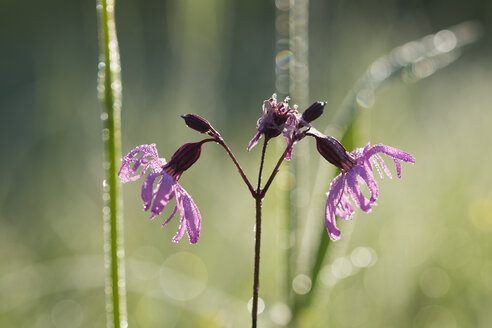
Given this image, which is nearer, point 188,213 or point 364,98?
point 188,213

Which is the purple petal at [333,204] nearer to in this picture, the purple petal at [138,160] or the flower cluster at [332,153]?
the flower cluster at [332,153]

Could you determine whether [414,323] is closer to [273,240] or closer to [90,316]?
[273,240]

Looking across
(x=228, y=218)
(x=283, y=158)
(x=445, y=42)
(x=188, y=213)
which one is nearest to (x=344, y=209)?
(x=283, y=158)

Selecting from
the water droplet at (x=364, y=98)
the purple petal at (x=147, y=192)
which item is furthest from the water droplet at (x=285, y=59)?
the purple petal at (x=147, y=192)

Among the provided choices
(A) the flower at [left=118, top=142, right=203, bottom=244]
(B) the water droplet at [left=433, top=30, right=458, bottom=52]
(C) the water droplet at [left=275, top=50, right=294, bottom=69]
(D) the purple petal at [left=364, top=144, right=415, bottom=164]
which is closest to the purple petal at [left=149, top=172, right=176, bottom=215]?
(A) the flower at [left=118, top=142, right=203, bottom=244]

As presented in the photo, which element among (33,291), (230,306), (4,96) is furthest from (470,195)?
(4,96)

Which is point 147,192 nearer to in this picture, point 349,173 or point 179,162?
point 179,162

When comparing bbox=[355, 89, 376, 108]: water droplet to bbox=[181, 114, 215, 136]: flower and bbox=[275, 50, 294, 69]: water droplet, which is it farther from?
bbox=[181, 114, 215, 136]: flower
